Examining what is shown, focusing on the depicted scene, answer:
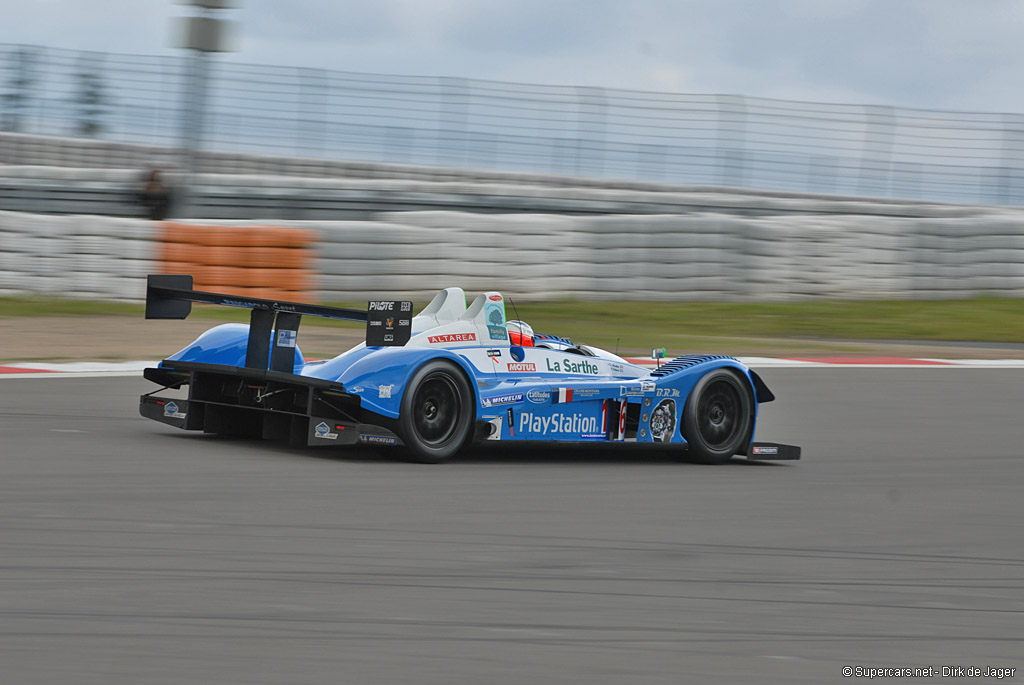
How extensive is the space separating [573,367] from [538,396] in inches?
15.4

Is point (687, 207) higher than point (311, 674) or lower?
higher

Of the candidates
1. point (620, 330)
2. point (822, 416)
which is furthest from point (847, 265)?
point (822, 416)

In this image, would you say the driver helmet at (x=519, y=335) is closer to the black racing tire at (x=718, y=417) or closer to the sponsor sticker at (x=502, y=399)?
the sponsor sticker at (x=502, y=399)

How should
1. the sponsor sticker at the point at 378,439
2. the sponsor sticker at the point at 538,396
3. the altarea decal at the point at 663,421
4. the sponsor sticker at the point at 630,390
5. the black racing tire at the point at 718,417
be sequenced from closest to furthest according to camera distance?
the sponsor sticker at the point at 378,439, the sponsor sticker at the point at 538,396, the sponsor sticker at the point at 630,390, the altarea decal at the point at 663,421, the black racing tire at the point at 718,417

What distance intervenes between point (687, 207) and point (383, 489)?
20744 mm

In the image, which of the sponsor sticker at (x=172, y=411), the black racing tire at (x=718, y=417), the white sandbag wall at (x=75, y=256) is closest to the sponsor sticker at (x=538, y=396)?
the black racing tire at (x=718, y=417)

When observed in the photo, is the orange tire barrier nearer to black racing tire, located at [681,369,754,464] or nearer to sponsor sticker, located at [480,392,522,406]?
black racing tire, located at [681,369,754,464]

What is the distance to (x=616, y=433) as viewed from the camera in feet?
27.2

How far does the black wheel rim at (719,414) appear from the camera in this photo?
870cm

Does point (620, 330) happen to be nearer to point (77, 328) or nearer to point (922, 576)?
point (77, 328)

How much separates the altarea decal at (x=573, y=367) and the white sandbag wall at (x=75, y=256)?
9.11 meters

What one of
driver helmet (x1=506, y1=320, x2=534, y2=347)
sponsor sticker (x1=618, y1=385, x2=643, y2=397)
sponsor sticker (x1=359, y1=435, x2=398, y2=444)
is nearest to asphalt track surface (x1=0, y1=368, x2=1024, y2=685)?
sponsor sticker (x1=359, y1=435, x2=398, y2=444)

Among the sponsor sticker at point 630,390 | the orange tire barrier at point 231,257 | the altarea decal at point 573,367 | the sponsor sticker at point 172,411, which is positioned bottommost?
the sponsor sticker at point 172,411

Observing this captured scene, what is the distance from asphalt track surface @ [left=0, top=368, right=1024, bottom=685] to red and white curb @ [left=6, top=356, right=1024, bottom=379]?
2.61 m
